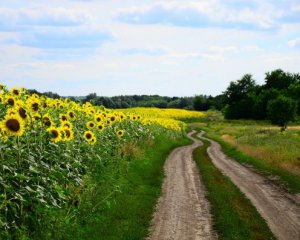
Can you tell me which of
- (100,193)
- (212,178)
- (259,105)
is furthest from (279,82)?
(100,193)

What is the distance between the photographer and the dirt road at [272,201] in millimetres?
13031

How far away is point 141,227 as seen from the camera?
12.8 m

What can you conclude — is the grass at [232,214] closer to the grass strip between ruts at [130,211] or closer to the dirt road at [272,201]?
the dirt road at [272,201]

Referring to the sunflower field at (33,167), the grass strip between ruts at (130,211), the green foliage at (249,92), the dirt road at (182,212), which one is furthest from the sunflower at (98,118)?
the green foliage at (249,92)

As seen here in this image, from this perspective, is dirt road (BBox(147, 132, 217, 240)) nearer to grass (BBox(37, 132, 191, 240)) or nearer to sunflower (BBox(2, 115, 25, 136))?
grass (BBox(37, 132, 191, 240))

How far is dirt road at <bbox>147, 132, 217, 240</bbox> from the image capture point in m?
12.2

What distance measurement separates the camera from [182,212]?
14656 millimetres

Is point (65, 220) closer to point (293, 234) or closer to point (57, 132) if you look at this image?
point (57, 132)

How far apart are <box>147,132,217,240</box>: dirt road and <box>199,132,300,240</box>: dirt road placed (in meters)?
1.97

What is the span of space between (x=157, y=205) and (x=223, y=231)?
3.79 metres

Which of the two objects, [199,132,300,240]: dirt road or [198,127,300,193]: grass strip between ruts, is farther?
[198,127,300,193]: grass strip between ruts

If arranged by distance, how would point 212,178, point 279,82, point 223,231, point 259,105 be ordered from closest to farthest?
point 223,231 < point 212,178 < point 259,105 < point 279,82

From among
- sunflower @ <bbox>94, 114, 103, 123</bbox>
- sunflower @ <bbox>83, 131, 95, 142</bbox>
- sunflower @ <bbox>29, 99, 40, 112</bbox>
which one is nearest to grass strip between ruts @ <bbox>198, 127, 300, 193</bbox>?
sunflower @ <bbox>94, 114, 103, 123</bbox>

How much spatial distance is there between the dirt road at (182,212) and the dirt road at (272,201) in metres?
1.97
